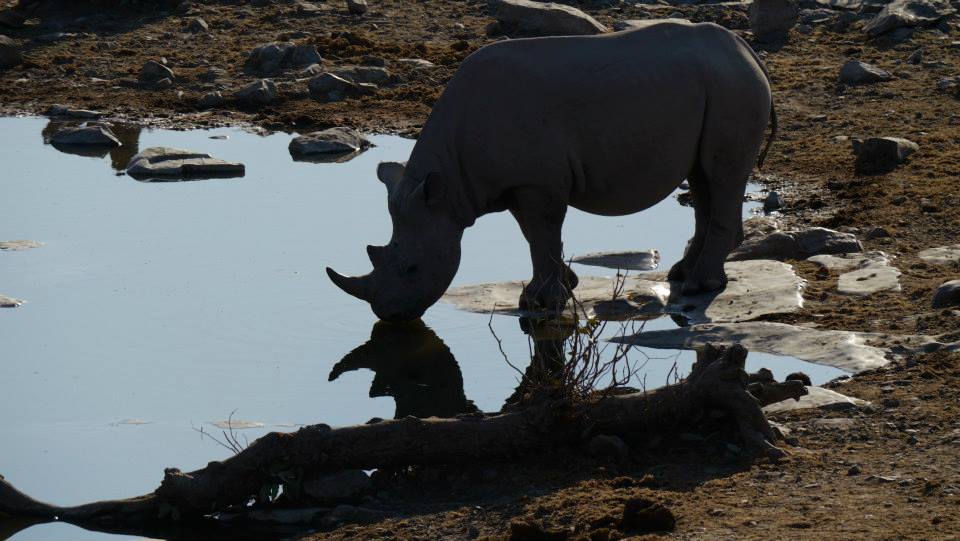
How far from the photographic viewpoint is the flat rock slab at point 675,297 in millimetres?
9609

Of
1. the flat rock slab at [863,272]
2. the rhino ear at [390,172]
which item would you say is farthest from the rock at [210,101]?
the flat rock slab at [863,272]

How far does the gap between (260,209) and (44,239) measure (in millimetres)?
1736

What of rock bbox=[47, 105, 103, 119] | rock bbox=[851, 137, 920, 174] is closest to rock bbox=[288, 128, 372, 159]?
rock bbox=[47, 105, 103, 119]

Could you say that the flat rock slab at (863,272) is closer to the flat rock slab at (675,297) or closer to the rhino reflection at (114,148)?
the flat rock slab at (675,297)

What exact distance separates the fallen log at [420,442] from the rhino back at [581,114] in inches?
101

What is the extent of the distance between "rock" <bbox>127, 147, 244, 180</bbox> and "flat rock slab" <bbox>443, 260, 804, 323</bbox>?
4.15m

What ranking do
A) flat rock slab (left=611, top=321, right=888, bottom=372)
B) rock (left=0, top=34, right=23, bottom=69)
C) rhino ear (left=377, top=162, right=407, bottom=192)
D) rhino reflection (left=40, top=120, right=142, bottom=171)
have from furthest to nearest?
1. rock (left=0, top=34, right=23, bottom=69)
2. rhino reflection (left=40, top=120, right=142, bottom=171)
3. rhino ear (left=377, top=162, right=407, bottom=192)
4. flat rock slab (left=611, top=321, right=888, bottom=372)

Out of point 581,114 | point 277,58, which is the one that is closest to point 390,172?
point 581,114

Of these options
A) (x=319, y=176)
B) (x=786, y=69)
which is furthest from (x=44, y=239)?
(x=786, y=69)

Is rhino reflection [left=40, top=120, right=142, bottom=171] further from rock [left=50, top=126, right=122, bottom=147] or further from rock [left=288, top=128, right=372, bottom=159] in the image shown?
rock [left=288, top=128, right=372, bottom=159]

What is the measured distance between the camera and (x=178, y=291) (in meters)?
10.4

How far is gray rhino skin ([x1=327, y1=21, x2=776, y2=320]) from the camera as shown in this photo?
30.6ft

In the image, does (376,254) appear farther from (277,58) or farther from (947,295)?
(277,58)

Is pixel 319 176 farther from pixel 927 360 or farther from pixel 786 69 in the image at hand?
pixel 927 360
